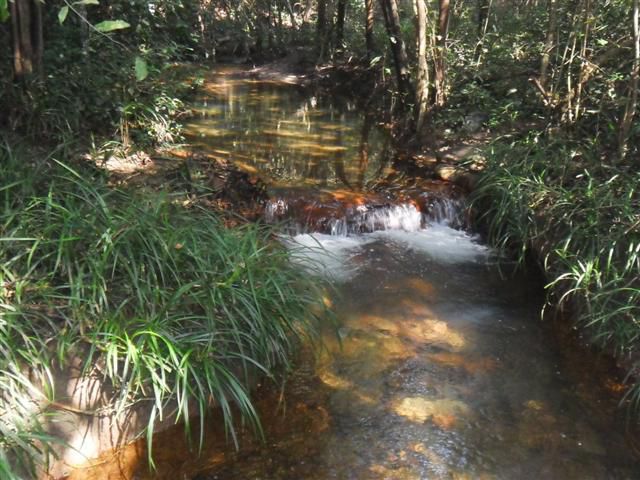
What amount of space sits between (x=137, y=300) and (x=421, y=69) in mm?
6083

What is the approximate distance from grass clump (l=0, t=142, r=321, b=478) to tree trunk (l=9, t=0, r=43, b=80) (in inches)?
58.3

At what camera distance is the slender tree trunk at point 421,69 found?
7.52 metres

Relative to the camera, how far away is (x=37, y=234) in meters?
3.13

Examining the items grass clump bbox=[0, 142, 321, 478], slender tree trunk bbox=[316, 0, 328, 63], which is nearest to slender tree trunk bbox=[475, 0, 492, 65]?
slender tree trunk bbox=[316, 0, 328, 63]

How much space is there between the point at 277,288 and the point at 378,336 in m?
1.21

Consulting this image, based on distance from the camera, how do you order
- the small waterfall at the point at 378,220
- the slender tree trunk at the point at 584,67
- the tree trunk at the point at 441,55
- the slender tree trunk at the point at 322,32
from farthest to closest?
1. the slender tree trunk at the point at 322,32
2. the tree trunk at the point at 441,55
3. the small waterfall at the point at 378,220
4. the slender tree trunk at the point at 584,67

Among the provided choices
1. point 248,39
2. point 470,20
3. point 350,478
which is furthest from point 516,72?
point 248,39

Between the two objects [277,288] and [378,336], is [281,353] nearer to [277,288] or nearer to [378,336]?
[277,288]

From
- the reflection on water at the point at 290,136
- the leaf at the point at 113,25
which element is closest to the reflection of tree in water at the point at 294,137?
the reflection on water at the point at 290,136

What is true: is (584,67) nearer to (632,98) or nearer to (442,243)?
(632,98)

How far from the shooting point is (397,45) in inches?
330

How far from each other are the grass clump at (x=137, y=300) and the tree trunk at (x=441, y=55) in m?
5.49

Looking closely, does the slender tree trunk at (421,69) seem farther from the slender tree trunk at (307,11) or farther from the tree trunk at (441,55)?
the slender tree trunk at (307,11)

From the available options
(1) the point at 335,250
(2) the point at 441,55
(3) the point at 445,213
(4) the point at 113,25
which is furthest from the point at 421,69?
(4) the point at 113,25
